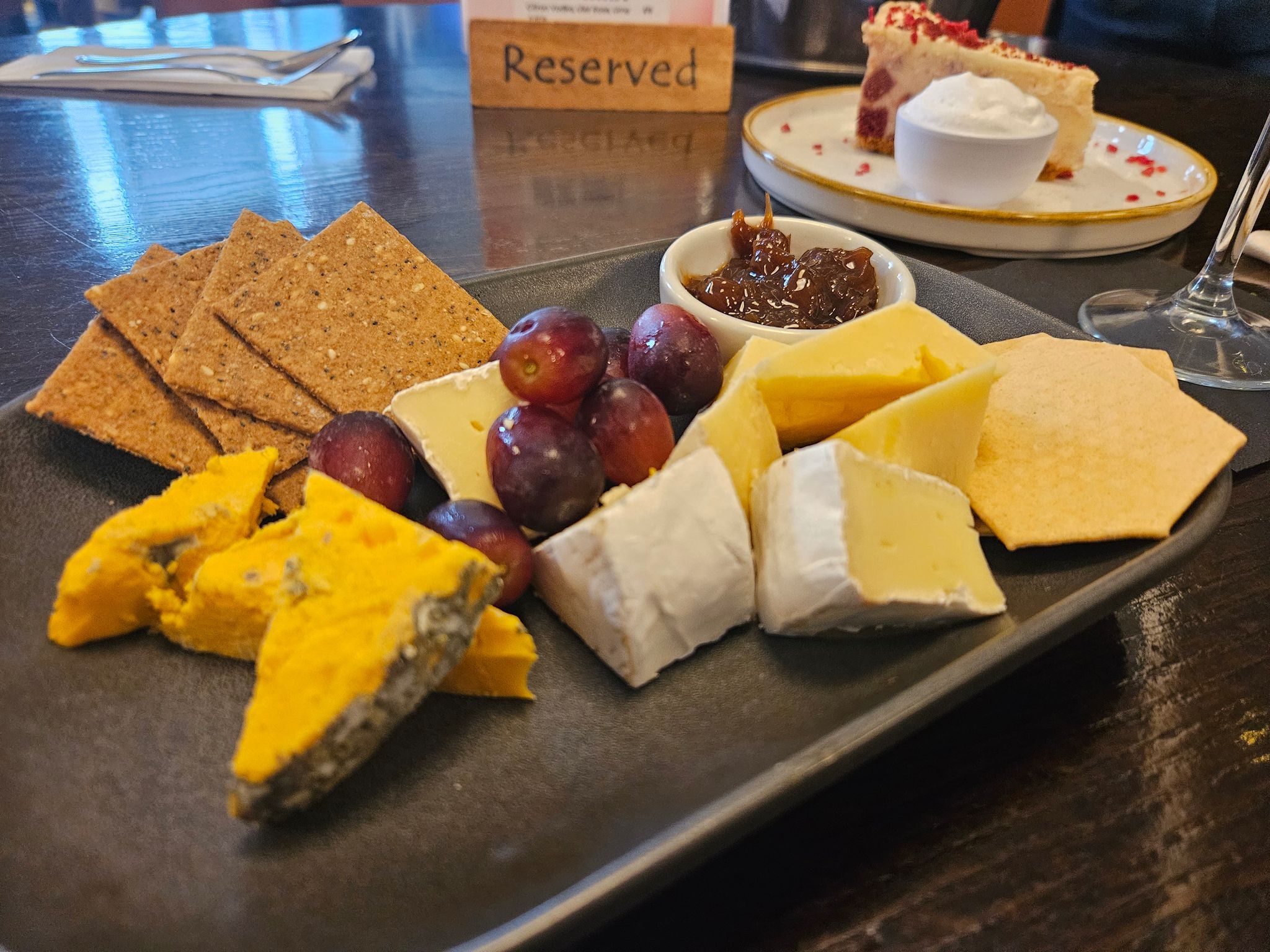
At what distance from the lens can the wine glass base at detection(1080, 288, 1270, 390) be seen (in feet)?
4.77

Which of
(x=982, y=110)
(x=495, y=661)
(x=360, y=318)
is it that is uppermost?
(x=982, y=110)

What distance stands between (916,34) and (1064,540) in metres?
1.84

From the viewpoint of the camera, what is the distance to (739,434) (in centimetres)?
93

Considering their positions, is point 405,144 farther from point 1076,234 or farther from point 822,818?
point 822,818

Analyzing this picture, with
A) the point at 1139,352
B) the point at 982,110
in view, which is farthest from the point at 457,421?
the point at 982,110

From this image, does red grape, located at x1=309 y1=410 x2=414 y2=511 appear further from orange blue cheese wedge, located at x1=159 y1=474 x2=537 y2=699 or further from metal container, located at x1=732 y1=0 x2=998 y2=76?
metal container, located at x1=732 y1=0 x2=998 y2=76

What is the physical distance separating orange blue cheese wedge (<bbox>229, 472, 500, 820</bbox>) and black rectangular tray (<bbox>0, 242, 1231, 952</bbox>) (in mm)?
67

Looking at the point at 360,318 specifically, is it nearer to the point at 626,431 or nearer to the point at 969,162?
the point at 626,431

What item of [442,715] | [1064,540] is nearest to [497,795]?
[442,715]

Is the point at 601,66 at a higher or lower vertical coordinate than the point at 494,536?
higher

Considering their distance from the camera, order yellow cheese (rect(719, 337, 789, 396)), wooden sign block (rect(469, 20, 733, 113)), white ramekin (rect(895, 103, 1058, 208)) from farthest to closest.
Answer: wooden sign block (rect(469, 20, 733, 113))
white ramekin (rect(895, 103, 1058, 208))
yellow cheese (rect(719, 337, 789, 396))

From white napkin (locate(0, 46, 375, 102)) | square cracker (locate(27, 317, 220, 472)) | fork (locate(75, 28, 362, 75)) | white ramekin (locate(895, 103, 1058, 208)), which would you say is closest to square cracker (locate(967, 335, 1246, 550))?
white ramekin (locate(895, 103, 1058, 208))

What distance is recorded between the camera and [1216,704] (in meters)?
0.88

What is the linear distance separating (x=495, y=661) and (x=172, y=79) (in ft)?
9.17
